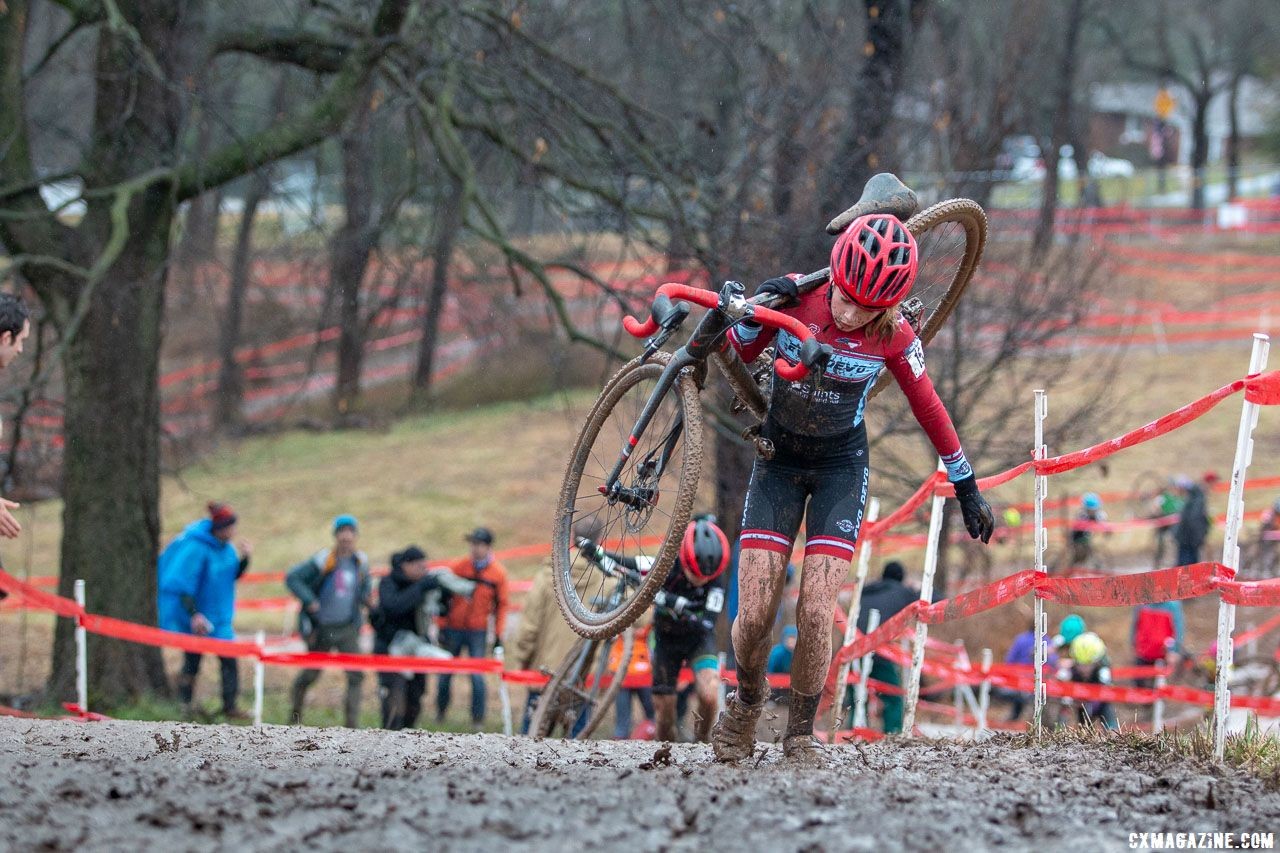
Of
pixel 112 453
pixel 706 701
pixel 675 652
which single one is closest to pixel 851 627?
pixel 706 701

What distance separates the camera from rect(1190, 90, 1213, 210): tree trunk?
45.7 metres

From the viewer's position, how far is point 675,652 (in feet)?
30.2

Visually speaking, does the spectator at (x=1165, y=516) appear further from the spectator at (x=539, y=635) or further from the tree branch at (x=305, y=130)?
the tree branch at (x=305, y=130)

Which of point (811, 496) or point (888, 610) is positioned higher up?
point (811, 496)

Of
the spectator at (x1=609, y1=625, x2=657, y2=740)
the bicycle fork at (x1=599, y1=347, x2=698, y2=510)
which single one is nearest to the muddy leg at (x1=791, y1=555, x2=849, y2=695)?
the bicycle fork at (x1=599, y1=347, x2=698, y2=510)

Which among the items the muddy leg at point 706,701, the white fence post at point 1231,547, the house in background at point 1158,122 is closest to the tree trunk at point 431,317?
the muddy leg at point 706,701

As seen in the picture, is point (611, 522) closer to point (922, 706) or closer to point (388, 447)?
point (922, 706)

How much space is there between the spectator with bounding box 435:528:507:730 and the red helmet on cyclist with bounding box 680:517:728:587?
3857 millimetres

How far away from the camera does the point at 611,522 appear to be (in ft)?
21.8

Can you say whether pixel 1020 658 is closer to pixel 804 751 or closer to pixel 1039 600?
pixel 1039 600

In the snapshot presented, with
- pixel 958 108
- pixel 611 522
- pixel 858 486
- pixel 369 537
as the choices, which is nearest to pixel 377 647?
pixel 611 522

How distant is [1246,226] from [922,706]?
33351 mm

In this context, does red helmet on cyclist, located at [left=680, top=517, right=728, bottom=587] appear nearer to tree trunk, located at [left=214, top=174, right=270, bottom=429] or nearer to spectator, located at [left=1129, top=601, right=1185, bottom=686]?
spectator, located at [left=1129, top=601, right=1185, bottom=686]

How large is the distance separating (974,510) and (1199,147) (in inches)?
1847
